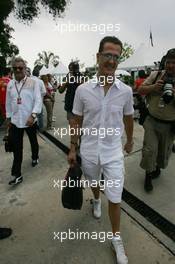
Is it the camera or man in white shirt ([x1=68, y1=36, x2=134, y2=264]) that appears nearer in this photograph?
man in white shirt ([x1=68, y1=36, x2=134, y2=264])

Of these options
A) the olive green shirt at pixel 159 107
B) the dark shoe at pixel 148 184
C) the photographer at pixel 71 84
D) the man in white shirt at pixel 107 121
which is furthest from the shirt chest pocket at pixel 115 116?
the photographer at pixel 71 84

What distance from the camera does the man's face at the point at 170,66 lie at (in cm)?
330

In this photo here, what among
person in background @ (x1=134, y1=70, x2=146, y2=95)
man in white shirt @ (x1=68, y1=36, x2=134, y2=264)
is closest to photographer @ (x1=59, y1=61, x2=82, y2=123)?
man in white shirt @ (x1=68, y1=36, x2=134, y2=264)

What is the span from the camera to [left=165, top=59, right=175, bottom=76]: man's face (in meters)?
3.30

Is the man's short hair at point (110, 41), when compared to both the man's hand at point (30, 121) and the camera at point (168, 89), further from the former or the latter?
the man's hand at point (30, 121)

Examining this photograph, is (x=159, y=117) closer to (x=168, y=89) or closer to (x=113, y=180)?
(x=168, y=89)

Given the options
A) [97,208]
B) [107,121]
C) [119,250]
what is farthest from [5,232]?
[107,121]

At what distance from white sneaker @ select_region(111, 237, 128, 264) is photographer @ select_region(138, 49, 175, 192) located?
1190 mm

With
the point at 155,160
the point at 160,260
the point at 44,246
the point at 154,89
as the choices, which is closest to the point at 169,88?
the point at 154,89

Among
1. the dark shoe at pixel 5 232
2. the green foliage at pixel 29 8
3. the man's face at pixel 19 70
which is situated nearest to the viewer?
the dark shoe at pixel 5 232

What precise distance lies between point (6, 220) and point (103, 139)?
1.58 m

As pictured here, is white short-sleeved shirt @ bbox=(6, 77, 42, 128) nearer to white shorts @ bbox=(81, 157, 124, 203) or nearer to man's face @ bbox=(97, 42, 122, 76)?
white shorts @ bbox=(81, 157, 124, 203)

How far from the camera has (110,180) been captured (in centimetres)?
256

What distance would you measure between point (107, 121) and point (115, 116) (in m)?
0.08
